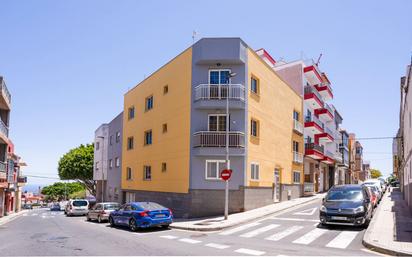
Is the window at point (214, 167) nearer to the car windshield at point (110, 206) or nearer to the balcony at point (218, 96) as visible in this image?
the balcony at point (218, 96)

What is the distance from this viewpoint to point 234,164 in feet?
78.9

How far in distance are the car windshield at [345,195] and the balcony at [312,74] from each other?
2314cm

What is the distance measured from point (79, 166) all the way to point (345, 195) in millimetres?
49902

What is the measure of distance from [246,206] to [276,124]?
845cm

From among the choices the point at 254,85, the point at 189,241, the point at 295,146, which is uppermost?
the point at 254,85

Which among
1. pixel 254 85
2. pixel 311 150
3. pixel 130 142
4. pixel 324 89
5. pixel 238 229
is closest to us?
pixel 238 229

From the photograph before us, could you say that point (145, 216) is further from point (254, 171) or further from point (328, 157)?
point (328, 157)

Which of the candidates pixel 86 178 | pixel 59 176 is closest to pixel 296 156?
pixel 86 178

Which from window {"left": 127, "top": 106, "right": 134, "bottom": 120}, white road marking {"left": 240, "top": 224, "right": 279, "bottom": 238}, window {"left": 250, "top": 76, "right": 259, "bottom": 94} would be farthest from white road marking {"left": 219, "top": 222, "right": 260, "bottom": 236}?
window {"left": 127, "top": 106, "right": 134, "bottom": 120}

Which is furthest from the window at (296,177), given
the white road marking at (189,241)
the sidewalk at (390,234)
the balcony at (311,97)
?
the white road marking at (189,241)

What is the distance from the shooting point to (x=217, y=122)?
24.7 meters

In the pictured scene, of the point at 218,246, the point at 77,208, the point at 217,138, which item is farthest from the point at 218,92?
the point at 77,208

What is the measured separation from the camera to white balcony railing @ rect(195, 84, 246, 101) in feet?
79.8

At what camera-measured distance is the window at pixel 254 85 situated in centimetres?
2608
